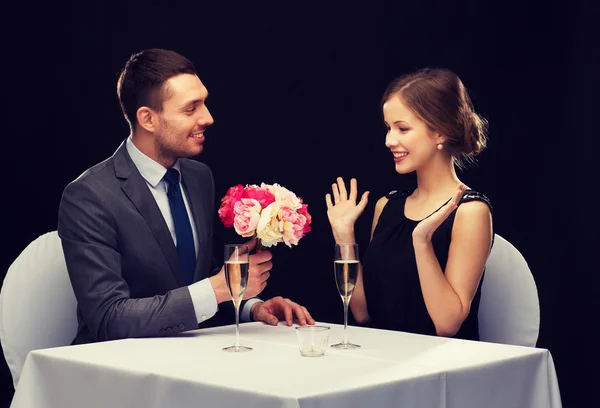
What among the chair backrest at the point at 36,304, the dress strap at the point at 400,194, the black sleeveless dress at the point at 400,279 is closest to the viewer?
the chair backrest at the point at 36,304

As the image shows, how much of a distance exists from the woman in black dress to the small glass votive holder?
34.6 inches

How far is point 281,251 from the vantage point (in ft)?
15.7

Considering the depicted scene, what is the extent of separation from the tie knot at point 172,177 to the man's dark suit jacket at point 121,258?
162 mm

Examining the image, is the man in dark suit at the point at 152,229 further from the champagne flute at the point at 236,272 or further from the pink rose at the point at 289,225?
the champagne flute at the point at 236,272

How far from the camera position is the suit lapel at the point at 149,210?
3283mm

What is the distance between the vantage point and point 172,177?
353cm

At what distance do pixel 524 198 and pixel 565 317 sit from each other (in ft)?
2.15

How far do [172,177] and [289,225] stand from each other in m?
0.86

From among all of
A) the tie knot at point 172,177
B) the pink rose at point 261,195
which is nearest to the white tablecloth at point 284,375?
the pink rose at point 261,195

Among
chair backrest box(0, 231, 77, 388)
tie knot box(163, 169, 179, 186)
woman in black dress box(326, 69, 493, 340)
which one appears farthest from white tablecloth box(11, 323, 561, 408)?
tie knot box(163, 169, 179, 186)

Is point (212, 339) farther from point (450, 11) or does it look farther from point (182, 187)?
point (450, 11)

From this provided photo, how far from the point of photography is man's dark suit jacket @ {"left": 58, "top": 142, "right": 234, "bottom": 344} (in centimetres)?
292

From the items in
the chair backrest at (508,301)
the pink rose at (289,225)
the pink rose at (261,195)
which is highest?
the pink rose at (261,195)

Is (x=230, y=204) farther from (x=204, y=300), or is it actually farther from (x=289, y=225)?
(x=204, y=300)
